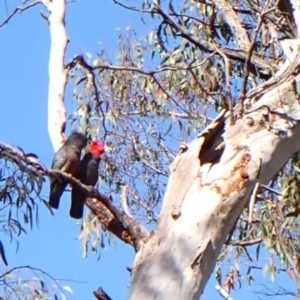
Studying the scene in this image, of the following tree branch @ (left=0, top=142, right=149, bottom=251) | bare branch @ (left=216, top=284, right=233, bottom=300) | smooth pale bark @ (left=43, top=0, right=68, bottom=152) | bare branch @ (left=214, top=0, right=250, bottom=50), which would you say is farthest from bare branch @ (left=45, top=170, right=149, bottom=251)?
bare branch @ (left=216, top=284, right=233, bottom=300)

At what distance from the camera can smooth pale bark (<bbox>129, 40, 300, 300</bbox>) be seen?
3.11m

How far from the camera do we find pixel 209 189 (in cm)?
330

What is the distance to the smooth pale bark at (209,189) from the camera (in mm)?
3107

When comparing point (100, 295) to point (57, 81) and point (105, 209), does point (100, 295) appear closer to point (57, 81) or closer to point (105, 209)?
point (105, 209)

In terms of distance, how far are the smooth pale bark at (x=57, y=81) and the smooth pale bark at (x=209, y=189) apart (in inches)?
28.4

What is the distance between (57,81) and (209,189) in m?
1.08

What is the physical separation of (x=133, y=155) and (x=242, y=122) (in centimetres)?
307

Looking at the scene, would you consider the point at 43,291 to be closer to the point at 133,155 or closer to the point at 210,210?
the point at 210,210

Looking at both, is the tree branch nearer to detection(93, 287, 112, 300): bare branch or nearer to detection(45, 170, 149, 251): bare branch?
detection(45, 170, 149, 251): bare branch

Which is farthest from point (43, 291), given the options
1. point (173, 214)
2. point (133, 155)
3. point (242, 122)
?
point (133, 155)

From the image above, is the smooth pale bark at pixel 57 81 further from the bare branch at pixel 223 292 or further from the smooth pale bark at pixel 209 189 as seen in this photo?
the bare branch at pixel 223 292

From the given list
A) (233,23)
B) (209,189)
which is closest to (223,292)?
(233,23)

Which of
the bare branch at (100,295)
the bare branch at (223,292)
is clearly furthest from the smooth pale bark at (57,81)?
the bare branch at (223,292)

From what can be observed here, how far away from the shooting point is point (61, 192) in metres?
4.46
